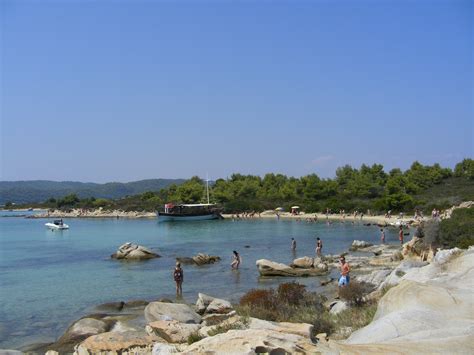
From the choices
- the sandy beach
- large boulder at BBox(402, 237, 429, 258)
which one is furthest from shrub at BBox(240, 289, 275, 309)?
the sandy beach

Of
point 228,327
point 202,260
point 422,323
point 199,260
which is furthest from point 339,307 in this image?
point 202,260

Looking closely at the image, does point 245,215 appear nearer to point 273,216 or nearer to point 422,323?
point 273,216

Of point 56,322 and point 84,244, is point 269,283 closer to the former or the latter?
point 56,322

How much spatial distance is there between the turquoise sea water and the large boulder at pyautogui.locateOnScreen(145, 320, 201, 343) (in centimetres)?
731

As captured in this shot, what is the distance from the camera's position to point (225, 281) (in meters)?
31.6

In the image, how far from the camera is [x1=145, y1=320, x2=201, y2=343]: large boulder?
12.8m

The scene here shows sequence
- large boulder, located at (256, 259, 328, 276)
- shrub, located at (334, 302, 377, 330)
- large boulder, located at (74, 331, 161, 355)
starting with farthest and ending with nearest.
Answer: large boulder, located at (256, 259, 328, 276) < shrub, located at (334, 302, 377, 330) < large boulder, located at (74, 331, 161, 355)

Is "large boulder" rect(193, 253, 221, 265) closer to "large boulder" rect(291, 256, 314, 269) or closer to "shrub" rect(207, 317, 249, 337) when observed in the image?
"large boulder" rect(291, 256, 314, 269)

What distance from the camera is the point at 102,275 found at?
36.0 meters

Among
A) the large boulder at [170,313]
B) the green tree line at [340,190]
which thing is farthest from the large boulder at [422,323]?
the green tree line at [340,190]

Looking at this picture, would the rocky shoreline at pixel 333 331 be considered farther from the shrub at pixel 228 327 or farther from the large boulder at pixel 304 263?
the large boulder at pixel 304 263

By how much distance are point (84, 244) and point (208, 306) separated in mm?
43973

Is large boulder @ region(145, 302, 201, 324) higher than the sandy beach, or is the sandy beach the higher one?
the sandy beach

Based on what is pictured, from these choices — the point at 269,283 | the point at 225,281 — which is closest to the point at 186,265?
the point at 225,281
